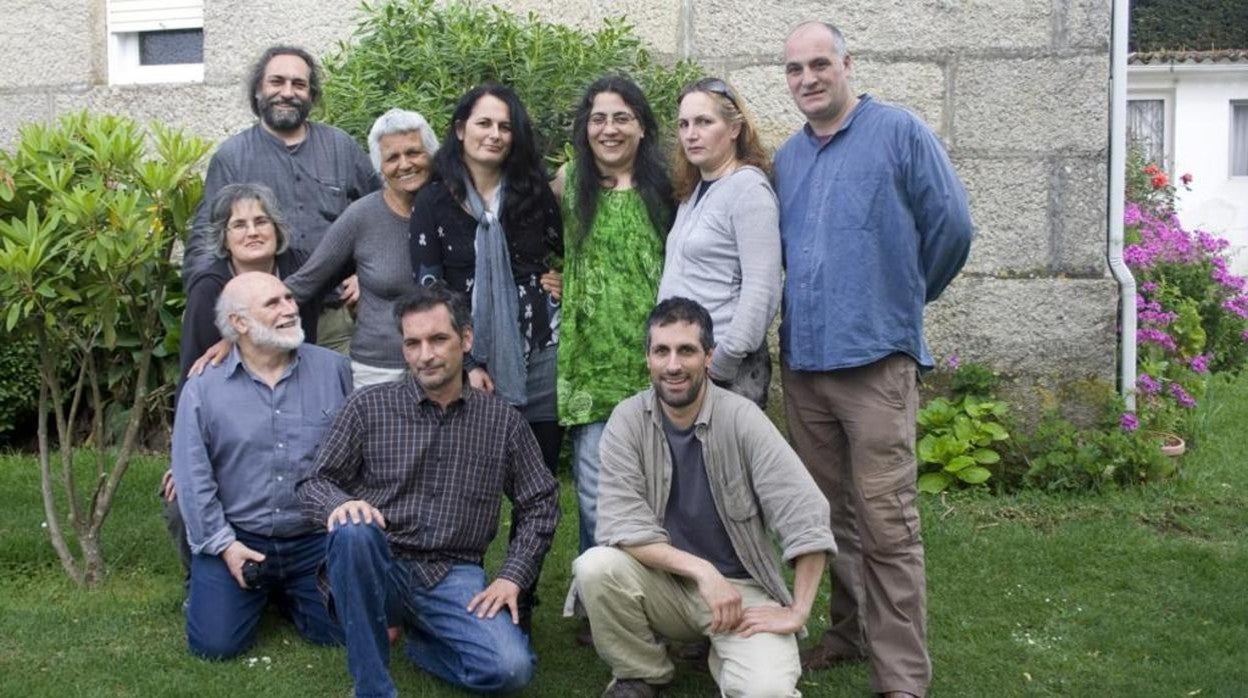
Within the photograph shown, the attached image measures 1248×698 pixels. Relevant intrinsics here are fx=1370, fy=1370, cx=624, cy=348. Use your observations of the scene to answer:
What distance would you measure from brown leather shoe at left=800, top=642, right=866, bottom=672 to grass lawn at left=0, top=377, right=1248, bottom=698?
7cm

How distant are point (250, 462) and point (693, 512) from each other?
Result: 1.51 m

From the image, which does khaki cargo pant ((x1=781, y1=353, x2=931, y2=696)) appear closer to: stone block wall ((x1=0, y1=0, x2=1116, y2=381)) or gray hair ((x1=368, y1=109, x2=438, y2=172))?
gray hair ((x1=368, y1=109, x2=438, y2=172))

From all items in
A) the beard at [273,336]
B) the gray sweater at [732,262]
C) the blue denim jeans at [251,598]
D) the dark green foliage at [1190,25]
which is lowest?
the blue denim jeans at [251,598]

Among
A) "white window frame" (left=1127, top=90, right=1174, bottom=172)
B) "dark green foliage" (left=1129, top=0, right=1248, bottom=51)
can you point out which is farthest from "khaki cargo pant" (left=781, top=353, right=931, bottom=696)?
"dark green foliage" (left=1129, top=0, right=1248, bottom=51)

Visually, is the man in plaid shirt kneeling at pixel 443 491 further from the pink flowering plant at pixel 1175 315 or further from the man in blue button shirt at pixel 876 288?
the pink flowering plant at pixel 1175 315

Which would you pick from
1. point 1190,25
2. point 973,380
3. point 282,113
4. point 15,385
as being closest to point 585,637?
point 282,113

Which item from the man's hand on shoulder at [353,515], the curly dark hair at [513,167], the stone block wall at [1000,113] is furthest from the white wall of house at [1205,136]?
the man's hand on shoulder at [353,515]

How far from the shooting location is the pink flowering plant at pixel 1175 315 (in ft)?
22.6

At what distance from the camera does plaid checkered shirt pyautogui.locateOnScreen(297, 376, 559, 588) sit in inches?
162

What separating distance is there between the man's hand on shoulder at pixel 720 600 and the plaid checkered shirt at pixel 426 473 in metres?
0.58

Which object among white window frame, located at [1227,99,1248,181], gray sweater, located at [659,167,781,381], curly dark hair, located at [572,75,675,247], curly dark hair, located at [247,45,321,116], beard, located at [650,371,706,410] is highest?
white window frame, located at [1227,99,1248,181]

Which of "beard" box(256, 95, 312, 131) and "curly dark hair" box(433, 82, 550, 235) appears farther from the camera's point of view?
"beard" box(256, 95, 312, 131)

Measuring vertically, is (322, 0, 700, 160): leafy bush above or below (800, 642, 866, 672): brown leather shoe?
above

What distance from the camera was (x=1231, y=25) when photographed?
21.7m
